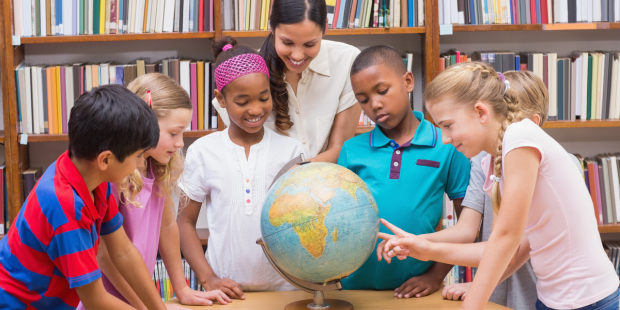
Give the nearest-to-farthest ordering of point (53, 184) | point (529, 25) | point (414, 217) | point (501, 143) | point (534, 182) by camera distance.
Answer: point (53, 184)
point (534, 182)
point (501, 143)
point (414, 217)
point (529, 25)

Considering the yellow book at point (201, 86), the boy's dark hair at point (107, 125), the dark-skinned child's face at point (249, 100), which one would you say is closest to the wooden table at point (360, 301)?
the dark-skinned child's face at point (249, 100)

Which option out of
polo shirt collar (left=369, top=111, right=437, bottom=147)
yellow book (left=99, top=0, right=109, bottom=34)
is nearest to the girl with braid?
polo shirt collar (left=369, top=111, right=437, bottom=147)

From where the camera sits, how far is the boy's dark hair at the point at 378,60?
6.96ft

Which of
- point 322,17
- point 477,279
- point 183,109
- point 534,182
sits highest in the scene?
point 322,17

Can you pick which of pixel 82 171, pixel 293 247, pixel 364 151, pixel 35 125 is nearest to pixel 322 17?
pixel 364 151

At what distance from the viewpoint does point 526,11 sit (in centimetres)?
336

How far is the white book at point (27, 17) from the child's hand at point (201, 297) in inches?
87.6

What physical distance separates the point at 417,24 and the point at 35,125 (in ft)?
8.08

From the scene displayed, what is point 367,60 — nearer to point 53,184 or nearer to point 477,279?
point 477,279

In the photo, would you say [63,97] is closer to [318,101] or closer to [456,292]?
[318,101]

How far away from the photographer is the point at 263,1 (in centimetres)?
333

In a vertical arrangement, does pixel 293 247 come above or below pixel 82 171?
below

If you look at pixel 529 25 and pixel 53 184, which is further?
pixel 529 25

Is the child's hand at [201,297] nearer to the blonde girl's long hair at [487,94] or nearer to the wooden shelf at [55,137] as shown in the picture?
the blonde girl's long hair at [487,94]
